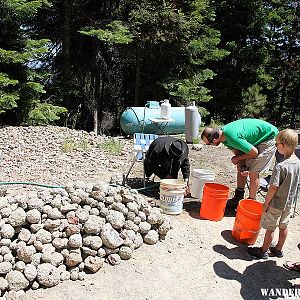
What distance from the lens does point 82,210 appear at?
3.41 m

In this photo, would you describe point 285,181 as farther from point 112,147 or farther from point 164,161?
point 112,147

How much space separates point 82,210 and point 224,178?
3087 mm

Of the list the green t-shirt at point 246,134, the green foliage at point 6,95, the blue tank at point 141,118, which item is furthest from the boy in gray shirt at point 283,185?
the green foliage at point 6,95

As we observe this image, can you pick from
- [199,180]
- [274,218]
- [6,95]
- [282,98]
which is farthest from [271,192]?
[282,98]

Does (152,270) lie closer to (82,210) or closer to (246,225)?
(82,210)

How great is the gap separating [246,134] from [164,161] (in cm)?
107

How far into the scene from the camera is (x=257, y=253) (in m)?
3.45

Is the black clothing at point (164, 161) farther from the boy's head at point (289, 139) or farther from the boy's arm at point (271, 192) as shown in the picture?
the boy's head at point (289, 139)

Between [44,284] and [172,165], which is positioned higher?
[172,165]

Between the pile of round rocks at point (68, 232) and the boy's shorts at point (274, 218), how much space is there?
39.3 inches

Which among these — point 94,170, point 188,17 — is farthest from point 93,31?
point 94,170

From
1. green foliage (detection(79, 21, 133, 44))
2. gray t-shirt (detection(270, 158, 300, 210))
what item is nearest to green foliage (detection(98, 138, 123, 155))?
green foliage (detection(79, 21, 133, 44))

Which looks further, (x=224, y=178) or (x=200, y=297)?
(x=224, y=178)

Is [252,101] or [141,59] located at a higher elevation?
[141,59]
